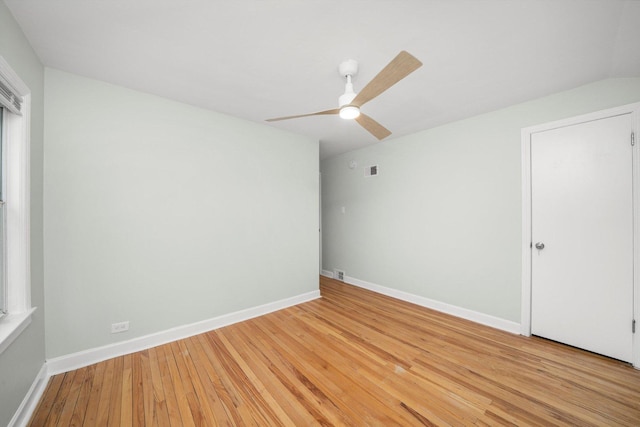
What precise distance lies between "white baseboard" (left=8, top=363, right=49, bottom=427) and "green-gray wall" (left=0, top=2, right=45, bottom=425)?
0.04 metres

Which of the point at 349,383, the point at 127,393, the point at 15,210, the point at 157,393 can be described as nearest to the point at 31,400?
the point at 127,393

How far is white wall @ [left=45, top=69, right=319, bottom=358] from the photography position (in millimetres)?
1954

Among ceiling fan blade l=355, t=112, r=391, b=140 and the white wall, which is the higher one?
ceiling fan blade l=355, t=112, r=391, b=140

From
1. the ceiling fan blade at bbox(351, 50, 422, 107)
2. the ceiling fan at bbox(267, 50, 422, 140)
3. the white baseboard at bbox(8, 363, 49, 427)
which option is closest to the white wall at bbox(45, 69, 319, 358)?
the white baseboard at bbox(8, 363, 49, 427)

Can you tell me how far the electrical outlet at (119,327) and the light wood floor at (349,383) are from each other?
246 mm

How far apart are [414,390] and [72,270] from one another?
291 centimetres

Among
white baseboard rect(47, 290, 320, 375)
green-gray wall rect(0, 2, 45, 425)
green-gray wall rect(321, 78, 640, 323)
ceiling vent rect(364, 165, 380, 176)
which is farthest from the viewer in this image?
ceiling vent rect(364, 165, 380, 176)

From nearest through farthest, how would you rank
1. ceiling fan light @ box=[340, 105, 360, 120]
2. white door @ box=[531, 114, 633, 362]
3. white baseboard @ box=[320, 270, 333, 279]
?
1. ceiling fan light @ box=[340, 105, 360, 120]
2. white door @ box=[531, 114, 633, 362]
3. white baseboard @ box=[320, 270, 333, 279]

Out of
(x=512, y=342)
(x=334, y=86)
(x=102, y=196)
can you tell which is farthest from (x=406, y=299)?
(x=102, y=196)

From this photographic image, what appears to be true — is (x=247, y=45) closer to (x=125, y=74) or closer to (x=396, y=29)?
(x=396, y=29)

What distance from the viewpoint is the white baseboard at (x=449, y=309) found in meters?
2.66

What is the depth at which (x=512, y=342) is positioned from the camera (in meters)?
2.42

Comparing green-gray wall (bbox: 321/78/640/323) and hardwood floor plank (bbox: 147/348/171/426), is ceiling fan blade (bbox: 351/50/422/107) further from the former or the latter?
hardwood floor plank (bbox: 147/348/171/426)

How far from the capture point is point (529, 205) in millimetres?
2527
